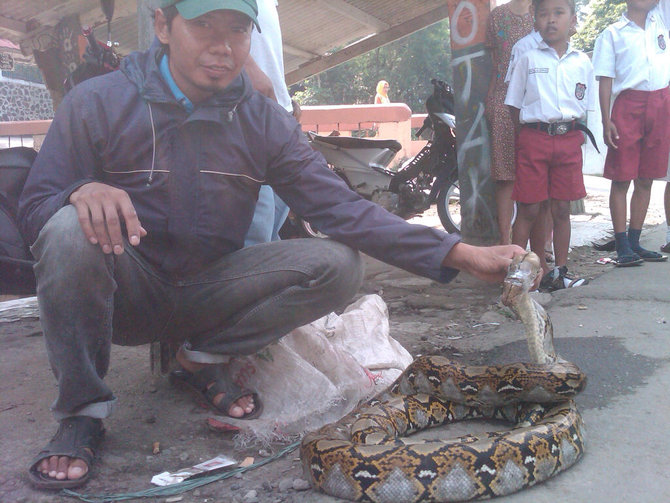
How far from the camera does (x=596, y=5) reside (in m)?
37.4

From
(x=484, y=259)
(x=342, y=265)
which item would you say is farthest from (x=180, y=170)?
(x=484, y=259)

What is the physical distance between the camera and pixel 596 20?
36.3 m

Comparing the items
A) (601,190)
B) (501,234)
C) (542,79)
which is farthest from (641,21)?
(601,190)

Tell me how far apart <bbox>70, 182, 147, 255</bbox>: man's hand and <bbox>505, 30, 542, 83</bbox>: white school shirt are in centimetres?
382

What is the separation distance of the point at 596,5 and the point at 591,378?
A: 3955 cm

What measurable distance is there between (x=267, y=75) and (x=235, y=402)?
1.70 metres

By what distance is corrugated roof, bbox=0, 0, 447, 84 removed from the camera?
23.1 feet

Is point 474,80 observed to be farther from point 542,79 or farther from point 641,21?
point 641,21

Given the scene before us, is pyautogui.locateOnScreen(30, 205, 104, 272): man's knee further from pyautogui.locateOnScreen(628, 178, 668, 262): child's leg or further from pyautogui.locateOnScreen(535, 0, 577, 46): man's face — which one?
pyautogui.locateOnScreen(628, 178, 668, 262): child's leg

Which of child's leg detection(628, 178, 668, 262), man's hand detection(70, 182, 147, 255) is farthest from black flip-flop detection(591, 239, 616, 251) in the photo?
man's hand detection(70, 182, 147, 255)

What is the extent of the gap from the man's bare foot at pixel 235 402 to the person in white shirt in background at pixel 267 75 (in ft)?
2.07

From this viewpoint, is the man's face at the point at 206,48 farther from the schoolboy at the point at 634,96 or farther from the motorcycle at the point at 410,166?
the motorcycle at the point at 410,166

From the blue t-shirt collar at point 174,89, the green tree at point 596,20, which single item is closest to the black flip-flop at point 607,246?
the blue t-shirt collar at point 174,89

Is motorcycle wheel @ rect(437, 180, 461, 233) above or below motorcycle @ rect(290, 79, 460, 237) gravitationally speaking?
below
